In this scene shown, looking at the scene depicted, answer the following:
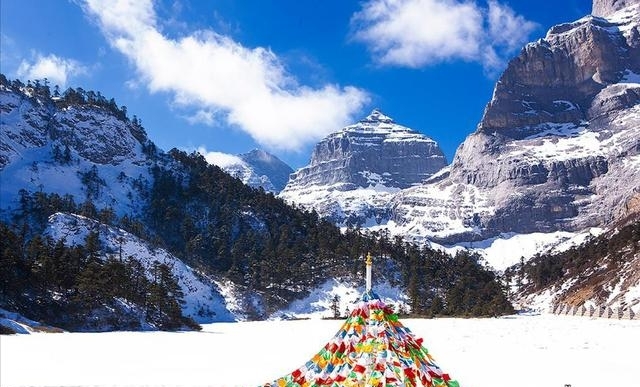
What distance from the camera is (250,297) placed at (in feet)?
318

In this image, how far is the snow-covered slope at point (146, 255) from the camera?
259 feet

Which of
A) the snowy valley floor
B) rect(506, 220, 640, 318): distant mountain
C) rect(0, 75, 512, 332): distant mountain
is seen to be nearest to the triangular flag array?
the snowy valley floor

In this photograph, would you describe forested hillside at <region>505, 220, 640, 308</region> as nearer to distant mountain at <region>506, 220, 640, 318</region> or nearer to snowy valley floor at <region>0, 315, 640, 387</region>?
distant mountain at <region>506, 220, 640, 318</region>

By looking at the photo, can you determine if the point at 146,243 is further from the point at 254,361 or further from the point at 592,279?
the point at 592,279

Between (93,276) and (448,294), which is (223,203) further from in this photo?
(93,276)

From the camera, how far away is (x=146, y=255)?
8350cm

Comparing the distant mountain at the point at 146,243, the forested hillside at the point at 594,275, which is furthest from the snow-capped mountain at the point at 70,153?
the forested hillside at the point at 594,275

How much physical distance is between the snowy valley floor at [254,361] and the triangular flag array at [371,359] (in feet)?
19.4

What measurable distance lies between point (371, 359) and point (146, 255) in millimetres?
76663

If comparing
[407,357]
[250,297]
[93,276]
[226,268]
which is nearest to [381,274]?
[250,297]

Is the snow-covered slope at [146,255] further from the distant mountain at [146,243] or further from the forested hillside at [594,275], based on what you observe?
the forested hillside at [594,275]

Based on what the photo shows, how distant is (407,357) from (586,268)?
377 ft

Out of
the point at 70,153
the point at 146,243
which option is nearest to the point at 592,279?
the point at 146,243

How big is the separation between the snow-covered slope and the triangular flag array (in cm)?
6701
